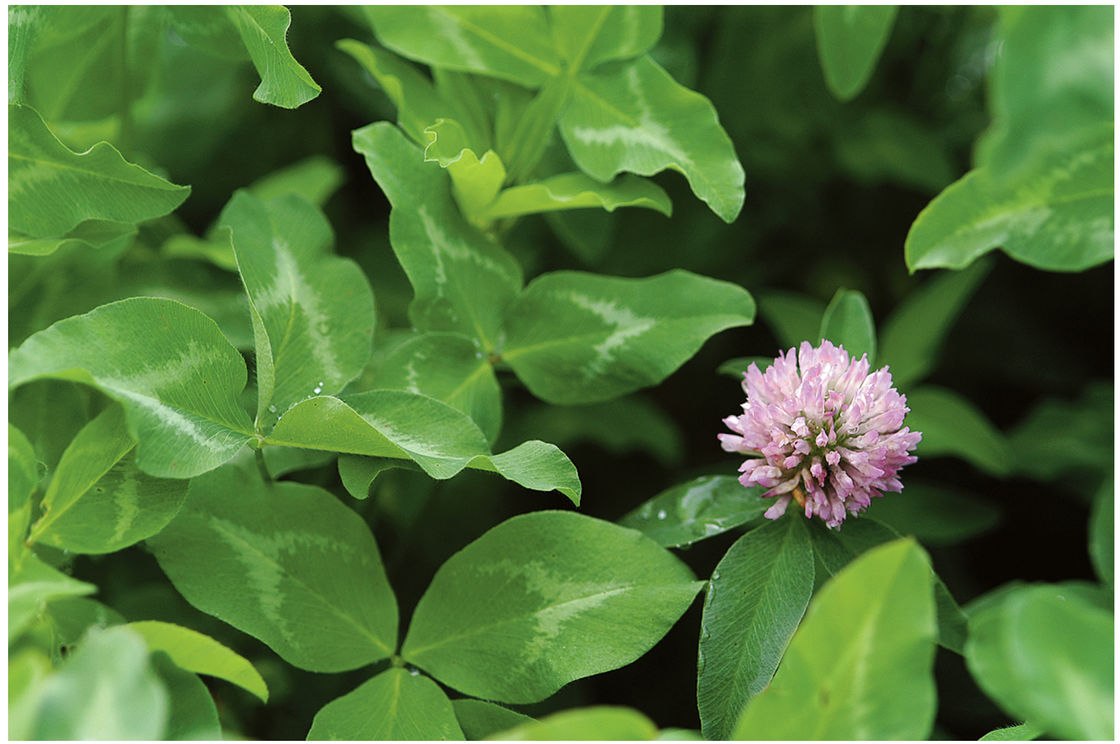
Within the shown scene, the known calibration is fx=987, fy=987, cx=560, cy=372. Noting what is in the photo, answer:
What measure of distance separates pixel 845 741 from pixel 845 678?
0.03 metres

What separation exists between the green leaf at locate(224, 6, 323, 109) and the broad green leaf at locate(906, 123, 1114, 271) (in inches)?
17.0

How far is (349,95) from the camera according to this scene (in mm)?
1278

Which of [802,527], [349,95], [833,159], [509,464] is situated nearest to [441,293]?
[509,464]

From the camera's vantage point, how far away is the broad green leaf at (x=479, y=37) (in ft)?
2.83

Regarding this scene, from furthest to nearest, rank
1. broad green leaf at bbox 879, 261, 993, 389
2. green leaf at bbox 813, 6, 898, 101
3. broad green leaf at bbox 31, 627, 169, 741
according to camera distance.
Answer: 1. broad green leaf at bbox 879, 261, 993, 389
2. green leaf at bbox 813, 6, 898, 101
3. broad green leaf at bbox 31, 627, 169, 741

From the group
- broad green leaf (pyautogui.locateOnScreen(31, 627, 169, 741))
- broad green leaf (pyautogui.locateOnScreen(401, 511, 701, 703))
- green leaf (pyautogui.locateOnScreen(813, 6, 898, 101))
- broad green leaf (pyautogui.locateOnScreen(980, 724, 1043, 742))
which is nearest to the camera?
broad green leaf (pyautogui.locateOnScreen(31, 627, 169, 741))

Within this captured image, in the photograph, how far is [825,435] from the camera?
677 millimetres

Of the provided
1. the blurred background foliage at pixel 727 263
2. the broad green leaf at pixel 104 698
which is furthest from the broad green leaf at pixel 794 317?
the broad green leaf at pixel 104 698

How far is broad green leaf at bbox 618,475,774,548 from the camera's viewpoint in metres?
0.72

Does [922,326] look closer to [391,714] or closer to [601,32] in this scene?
[601,32]

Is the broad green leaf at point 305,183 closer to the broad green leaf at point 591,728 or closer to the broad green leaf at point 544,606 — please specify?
the broad green leaf at point 544,606

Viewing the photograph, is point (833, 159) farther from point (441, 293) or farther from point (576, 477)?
point (576, 477)

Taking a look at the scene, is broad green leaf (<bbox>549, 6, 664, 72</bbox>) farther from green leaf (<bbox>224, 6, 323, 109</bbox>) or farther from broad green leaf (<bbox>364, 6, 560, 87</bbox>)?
green leaf (<bbox>224, 6, 323, 109</bbox>)

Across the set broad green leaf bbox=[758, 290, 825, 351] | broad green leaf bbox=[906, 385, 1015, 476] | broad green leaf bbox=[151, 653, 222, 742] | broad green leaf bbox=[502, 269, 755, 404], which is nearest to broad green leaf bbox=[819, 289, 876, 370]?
broad green leaf bbox=[502, 269, 755, 404]
